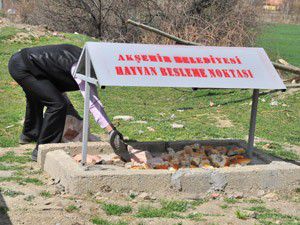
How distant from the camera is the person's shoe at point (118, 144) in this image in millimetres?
6734

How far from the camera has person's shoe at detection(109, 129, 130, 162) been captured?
6.73 meters

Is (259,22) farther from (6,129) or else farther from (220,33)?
(6,129)

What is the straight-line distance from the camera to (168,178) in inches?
245

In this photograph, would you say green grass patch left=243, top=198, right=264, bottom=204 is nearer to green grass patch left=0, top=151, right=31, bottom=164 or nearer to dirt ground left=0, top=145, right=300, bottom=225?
dirt ground left=0, top=145, right=300, bottom=225

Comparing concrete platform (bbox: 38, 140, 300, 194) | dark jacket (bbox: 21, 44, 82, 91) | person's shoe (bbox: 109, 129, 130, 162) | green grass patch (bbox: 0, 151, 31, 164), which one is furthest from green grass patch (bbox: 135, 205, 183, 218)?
green grass patch (bbox: 0, 151, 31, 164)

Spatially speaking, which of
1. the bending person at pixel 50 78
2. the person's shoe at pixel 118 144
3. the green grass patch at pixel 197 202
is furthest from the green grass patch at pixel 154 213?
the bending person at pixel 50 78

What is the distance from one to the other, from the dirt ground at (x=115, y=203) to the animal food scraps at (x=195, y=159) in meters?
0.73

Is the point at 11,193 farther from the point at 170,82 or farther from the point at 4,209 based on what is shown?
the point at 170,82

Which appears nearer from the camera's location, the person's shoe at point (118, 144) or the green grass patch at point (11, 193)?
the green grass patch at point (11, 193)

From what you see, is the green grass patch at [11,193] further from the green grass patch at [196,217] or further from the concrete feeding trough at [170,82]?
the green grass patch at [196,217]

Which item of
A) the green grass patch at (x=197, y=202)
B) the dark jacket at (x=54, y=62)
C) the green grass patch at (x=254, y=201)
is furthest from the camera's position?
the dark jacket at (x=54, y=62)

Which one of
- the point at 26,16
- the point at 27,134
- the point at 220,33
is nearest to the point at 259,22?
the point at 220,33

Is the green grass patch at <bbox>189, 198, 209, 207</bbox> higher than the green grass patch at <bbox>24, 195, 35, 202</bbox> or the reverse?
the reverse

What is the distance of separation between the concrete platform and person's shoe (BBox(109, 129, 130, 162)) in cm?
20
